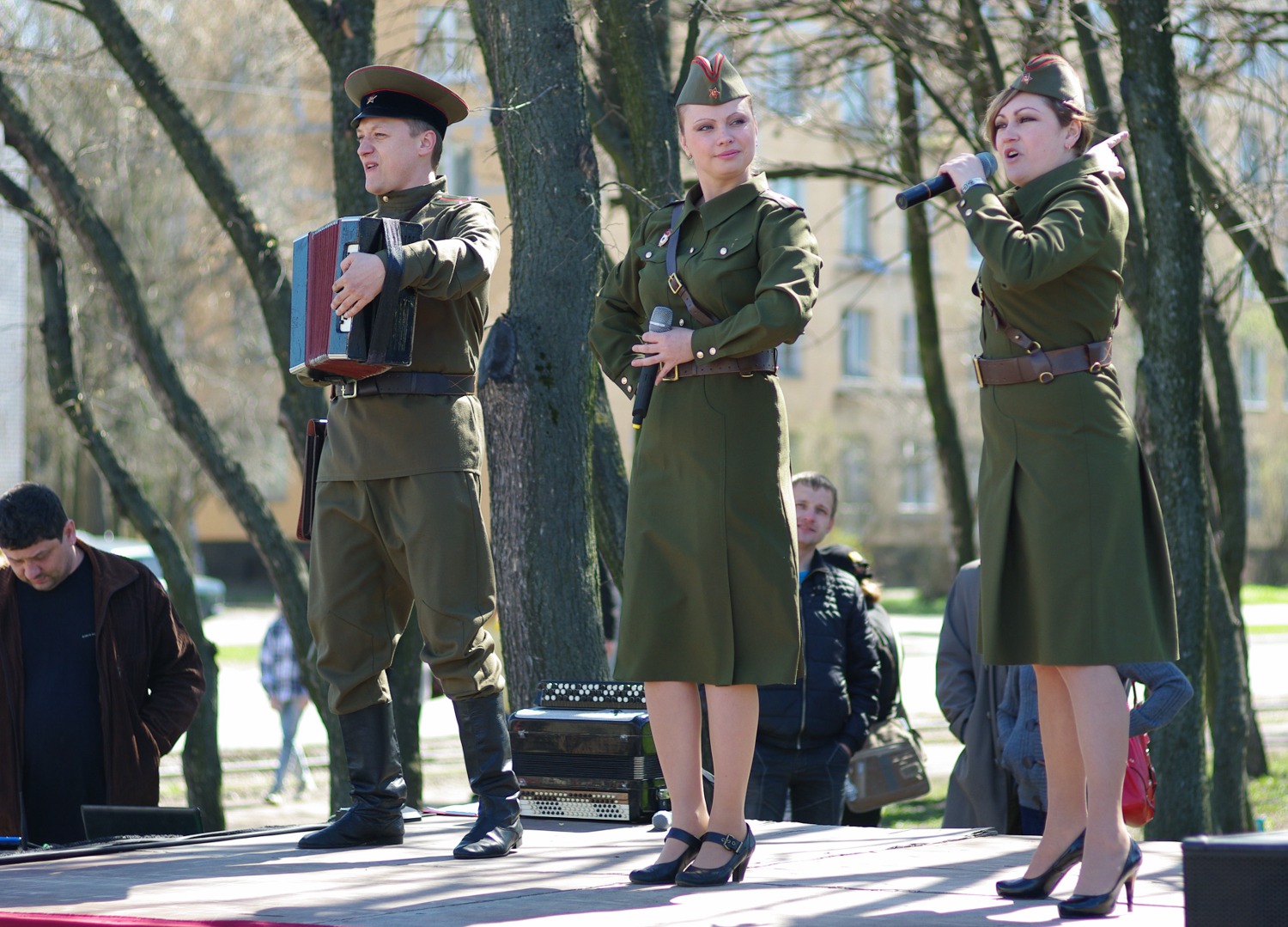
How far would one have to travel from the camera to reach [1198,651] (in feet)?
26.1

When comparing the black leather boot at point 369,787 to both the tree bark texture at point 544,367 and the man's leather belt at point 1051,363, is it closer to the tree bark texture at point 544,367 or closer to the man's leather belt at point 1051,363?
the tree bark texture at point 544,367

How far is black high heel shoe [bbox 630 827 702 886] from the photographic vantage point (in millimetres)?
4355

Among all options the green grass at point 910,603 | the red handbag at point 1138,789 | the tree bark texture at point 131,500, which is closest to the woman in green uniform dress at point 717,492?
the red handbag at point 1138,789

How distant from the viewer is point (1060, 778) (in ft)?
13.6

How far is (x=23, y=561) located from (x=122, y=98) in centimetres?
1560

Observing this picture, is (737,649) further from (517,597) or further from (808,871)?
(517,597)

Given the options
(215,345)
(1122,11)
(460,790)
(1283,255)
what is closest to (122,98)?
(215,345)

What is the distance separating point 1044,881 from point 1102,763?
1.20 ft

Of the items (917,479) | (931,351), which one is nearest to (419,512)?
(931,351)

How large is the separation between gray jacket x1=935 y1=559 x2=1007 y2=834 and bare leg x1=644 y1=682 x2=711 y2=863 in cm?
224

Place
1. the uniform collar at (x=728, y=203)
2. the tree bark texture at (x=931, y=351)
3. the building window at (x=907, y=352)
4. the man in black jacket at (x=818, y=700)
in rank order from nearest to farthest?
the uniform collar at (x=728, y=203) → the man in black jacket at (x=818, y=700) → the tree bark texture at (x=931, y=351) → the building window at (x=907, y=352)

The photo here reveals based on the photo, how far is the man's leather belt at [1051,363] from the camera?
405 centimetres

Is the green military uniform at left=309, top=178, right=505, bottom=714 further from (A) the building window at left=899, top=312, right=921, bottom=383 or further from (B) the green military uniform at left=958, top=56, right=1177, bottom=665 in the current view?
(A) the building window at left=899, top=312, right=921, bottom=383

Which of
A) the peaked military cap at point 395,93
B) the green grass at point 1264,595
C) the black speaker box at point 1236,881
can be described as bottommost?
the green grass at point 1264,595
